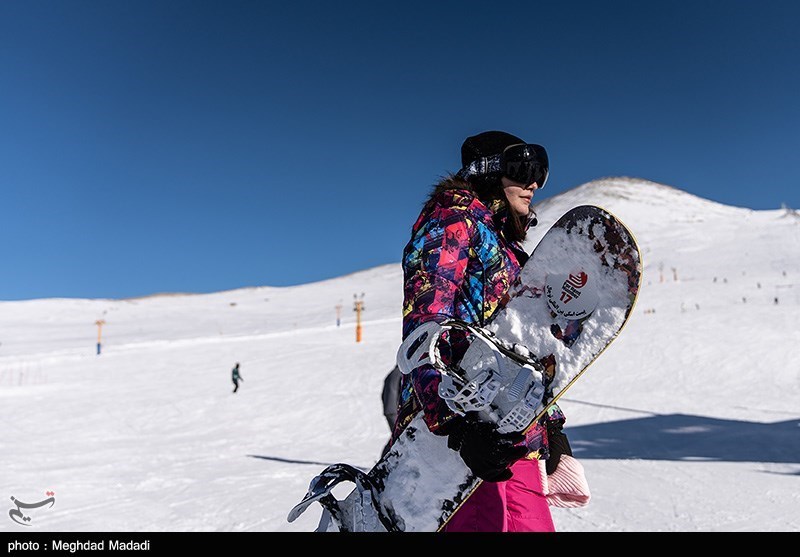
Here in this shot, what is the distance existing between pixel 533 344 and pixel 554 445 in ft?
1.63

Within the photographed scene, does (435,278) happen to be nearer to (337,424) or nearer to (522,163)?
(522,163)

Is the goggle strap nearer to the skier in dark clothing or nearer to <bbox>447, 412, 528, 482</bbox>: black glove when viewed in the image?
<bbox>447, 412, 528, 482</bbox>: black glove

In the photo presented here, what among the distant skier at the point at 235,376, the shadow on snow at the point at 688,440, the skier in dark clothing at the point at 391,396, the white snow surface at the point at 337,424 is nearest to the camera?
the white snow surface at the point at 337,424

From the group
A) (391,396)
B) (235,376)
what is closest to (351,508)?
(391,396)

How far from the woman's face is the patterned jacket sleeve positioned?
0.32 meters

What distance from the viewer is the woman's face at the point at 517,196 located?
2039mm

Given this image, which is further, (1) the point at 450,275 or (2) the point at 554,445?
(2) the point at 554,445

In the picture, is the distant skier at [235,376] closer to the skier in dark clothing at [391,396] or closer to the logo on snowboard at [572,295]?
the skier in dark clothing at [391,396]

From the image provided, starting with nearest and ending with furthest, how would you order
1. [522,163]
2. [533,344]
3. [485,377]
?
[485,377]
[533,344]
[522,163]

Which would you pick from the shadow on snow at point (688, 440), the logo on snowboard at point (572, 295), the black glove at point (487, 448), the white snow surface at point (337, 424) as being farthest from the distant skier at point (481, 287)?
the shadow on snow at point (688, 440)

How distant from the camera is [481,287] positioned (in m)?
1.86

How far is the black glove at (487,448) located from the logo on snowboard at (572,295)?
20.6 inches

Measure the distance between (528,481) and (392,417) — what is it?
479cm
